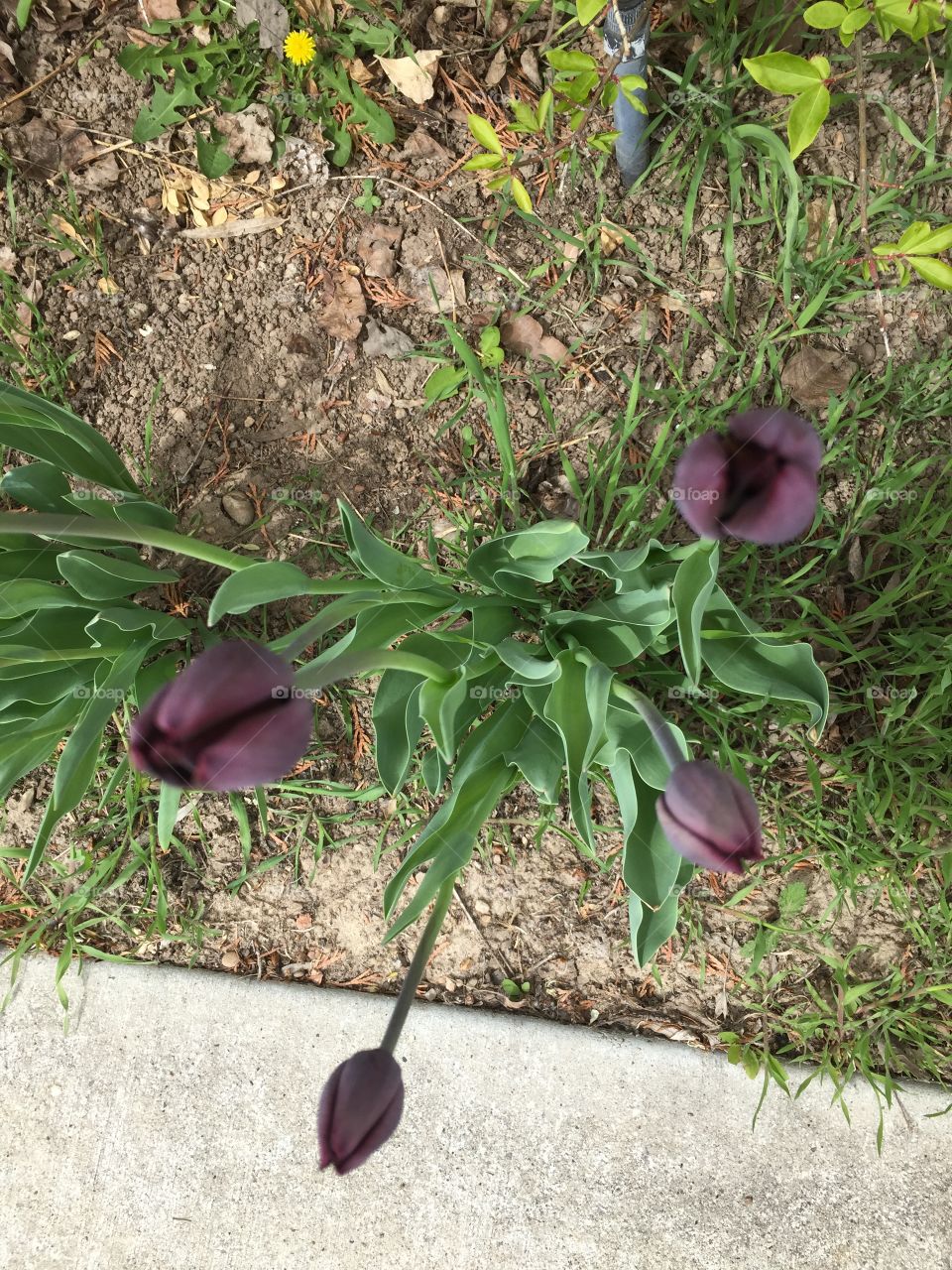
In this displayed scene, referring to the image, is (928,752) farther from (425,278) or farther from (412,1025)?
(425,278)

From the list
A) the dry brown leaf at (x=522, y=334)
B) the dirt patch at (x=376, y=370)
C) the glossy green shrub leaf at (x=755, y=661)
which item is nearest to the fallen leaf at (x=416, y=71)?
the dirt patch at (x=376, y=370)

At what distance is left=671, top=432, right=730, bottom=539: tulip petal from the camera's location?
924mm

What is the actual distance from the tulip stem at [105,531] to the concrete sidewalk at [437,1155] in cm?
98

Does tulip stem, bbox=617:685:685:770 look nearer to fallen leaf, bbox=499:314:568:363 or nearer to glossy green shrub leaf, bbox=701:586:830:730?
glossy green shrub leaf, bbox=701:586:830:730

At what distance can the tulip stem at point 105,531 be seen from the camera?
3.44 ft

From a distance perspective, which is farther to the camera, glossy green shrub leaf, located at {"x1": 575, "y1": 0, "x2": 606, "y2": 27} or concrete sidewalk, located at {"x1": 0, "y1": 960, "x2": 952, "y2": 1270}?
concrete sidewalk, located at {"x1": 0, "y1": 960, "x2": 952, "y2": 1270}

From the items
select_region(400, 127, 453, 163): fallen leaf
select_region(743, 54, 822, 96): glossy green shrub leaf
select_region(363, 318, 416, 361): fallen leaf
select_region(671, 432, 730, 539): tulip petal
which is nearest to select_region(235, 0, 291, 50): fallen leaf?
select_region(400, 127, 453, 163): fallen leaf

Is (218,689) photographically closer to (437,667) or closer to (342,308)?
(437,667)

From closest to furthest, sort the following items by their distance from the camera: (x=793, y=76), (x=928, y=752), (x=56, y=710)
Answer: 1. (x=793, y=76)
2. (x=56, y=710)
3. (x=928, y=752)

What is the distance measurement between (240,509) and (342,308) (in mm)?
462

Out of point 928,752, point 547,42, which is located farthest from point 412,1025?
point 547,42

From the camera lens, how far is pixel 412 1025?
175 cm

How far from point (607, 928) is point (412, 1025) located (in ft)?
1.40

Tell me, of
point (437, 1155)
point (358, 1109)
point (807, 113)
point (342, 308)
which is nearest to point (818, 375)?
point (807, 113)
